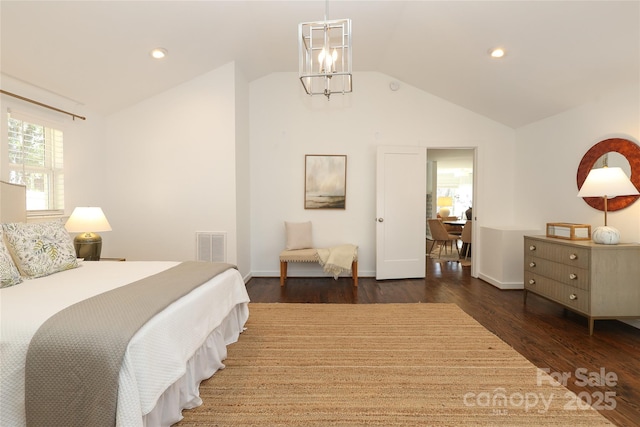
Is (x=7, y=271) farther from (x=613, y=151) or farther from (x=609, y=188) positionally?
(x=613, y=151)

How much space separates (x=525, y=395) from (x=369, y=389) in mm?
931

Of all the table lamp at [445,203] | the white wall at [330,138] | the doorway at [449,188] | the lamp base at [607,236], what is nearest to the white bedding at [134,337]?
the white wall at [330,138]

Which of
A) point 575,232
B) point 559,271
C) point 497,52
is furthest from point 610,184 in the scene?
point 497,52

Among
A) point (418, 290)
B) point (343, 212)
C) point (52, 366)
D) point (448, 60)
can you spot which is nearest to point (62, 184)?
point (52, 366)

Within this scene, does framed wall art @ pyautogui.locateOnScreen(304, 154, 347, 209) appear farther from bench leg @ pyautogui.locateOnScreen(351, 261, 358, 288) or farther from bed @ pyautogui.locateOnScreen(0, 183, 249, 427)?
bed @ pyautogui.locateOnScreen(0, 183, 249, 427)

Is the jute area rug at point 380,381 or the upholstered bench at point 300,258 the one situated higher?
the upholstered bench at point 300,258

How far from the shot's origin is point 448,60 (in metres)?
4.00

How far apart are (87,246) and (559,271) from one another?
480 cm

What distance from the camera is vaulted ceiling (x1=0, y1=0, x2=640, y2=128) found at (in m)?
2.73

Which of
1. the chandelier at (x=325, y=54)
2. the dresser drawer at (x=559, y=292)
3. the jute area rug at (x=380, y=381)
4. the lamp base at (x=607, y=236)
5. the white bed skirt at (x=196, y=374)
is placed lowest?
the jute area rug at (x=380, y=381)

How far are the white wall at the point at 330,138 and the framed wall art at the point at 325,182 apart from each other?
9 cm

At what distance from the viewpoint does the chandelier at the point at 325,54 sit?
2.11m

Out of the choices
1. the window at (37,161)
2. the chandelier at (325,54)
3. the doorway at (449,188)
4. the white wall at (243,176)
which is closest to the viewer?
the chandelier at (325,54)

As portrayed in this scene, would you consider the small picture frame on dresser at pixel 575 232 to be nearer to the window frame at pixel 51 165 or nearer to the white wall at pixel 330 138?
the white wall at pixel 330 138
